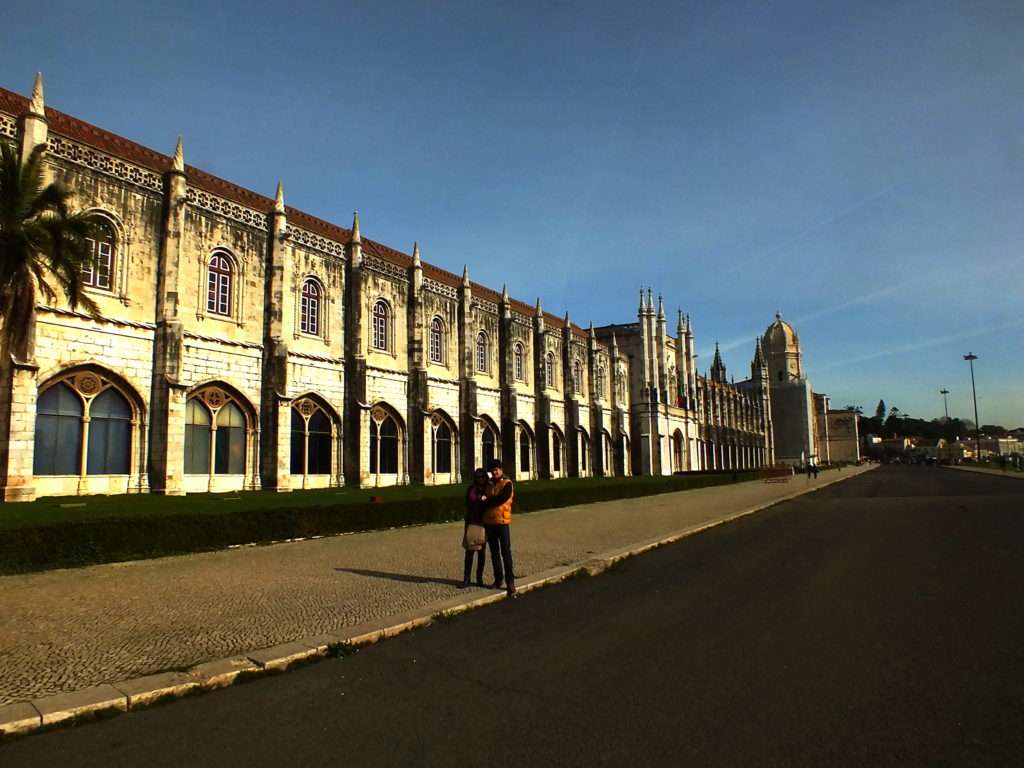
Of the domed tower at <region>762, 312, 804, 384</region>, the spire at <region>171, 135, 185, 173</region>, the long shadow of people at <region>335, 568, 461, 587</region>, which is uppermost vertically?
the domed tower at <region>762, 312, 804, 384</region>

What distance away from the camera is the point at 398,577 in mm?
9984

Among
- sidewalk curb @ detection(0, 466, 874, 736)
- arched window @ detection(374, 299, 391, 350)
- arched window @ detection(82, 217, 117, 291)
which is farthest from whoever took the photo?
arched window @ detection(374, 299, 391, 350)

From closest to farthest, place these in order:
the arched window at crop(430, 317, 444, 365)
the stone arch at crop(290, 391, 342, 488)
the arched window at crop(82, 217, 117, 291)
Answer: the arched window at crop(82, 217, 117, 291) < the stone arch at crop(290, 391, 342, 488) < the arched window at crop(430, 317, 444, 365)

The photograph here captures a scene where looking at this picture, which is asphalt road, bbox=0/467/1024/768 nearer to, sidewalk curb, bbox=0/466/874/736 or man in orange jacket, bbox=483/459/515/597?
sidewalk curb, bbox=0/466/874/736

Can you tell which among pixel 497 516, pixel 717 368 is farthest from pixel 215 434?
pixel 717 368

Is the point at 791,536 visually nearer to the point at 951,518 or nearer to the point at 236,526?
the point at 951,518

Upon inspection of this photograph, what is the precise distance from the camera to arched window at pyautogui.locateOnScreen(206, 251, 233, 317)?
73.6ft

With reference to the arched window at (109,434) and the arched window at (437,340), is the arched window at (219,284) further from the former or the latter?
the arched window at (437,340)

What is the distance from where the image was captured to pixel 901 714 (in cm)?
454

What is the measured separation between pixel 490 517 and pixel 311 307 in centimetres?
1917

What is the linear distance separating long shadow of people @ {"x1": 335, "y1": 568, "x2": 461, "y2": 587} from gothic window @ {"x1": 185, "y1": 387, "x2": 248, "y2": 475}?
1317 cm

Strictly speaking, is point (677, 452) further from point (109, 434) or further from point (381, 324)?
point (109, 434)

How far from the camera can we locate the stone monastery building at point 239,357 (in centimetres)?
1839

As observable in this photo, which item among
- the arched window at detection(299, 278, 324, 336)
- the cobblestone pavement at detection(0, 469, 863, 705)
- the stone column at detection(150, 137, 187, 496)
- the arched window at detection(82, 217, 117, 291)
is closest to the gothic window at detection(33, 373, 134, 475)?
the stone column at detection(150, 137, 187, 496)
